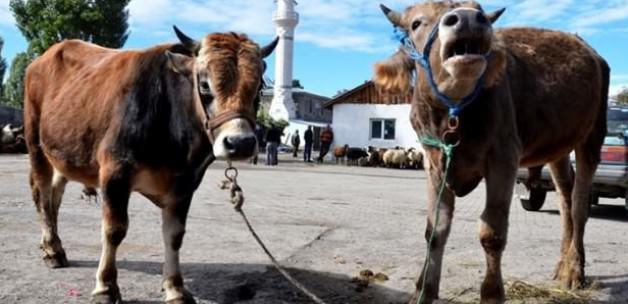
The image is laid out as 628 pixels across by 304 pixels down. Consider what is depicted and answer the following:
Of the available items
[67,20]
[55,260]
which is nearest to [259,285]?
[55,260]

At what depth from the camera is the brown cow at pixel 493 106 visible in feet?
12.0

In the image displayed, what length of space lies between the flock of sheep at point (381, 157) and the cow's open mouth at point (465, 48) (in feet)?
87.0

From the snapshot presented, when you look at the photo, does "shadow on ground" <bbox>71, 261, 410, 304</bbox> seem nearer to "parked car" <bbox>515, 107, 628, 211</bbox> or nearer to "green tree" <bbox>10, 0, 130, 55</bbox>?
"parked car" <bbox>515, 107, 628, 211</bbox>

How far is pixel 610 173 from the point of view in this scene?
34.8 ft

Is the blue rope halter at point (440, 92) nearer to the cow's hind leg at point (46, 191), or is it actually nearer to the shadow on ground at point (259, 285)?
the shadow on ground at point (259, 285)

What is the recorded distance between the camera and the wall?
35.1 metres

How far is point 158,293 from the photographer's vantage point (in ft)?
16.4

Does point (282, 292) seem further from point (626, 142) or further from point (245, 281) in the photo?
point (626, 142)

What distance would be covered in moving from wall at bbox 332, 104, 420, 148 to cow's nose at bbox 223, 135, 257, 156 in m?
31.4

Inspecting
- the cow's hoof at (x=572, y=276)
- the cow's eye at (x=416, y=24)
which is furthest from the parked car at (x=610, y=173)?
the cow's eye at (x=416, y=24)

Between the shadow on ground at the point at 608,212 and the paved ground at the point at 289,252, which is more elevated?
the shadow on ground at the point at 608,212

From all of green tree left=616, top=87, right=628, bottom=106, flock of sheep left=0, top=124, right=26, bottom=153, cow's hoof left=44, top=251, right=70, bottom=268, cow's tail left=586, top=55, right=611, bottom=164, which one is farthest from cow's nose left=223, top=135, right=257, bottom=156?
green tree left=616, top=87, right=628, bottom=106

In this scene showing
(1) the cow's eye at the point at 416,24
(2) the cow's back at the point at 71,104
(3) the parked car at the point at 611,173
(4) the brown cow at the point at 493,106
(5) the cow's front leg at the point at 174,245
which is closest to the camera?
(4) the brown cow at the point at 493,106

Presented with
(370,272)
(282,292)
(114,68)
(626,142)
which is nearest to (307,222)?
(370,272)
